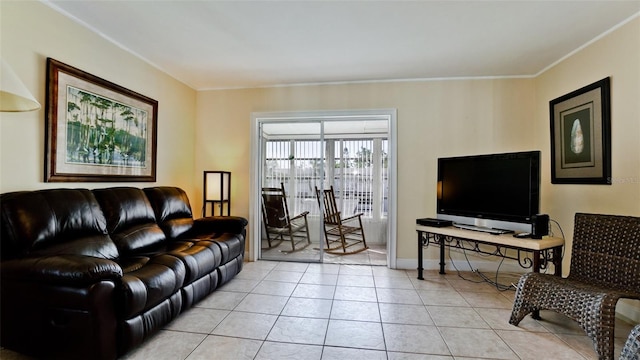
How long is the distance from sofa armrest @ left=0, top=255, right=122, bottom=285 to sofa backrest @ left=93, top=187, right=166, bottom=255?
76 centimetres

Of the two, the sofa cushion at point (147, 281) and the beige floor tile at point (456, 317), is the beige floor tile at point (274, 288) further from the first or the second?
the beige floor tile at point (456, 317)

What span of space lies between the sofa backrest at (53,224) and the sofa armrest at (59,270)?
19cm

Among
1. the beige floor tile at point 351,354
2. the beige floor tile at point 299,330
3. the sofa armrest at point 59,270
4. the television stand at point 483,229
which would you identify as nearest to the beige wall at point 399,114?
the television stand at point 483,229

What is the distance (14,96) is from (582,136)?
4498mm

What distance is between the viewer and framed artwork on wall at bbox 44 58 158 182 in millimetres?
2240

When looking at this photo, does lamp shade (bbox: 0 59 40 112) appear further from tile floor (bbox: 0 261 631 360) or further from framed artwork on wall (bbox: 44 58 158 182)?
tile floor (bbox: 0 261 631 360)

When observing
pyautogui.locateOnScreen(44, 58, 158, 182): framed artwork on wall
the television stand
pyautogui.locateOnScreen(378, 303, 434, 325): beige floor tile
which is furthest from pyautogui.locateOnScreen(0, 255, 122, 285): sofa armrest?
the television stand

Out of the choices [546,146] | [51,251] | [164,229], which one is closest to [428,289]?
[546,146]

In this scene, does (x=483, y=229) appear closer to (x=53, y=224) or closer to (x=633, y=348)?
(x=633, y=348)

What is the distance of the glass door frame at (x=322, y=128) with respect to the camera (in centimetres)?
371

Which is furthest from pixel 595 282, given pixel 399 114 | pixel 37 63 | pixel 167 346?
pixel 37 63

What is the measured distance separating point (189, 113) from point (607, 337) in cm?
463

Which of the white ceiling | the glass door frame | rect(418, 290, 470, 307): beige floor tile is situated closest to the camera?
the white ceiling

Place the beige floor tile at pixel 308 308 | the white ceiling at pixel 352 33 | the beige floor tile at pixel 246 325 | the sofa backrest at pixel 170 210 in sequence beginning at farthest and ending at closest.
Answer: the sofa backrest at pixel 170 210 < the beige floor tile at pixel 308 308 < the white ceiling at pixel 352 33 < the beige floor tile at pixel 246 325
